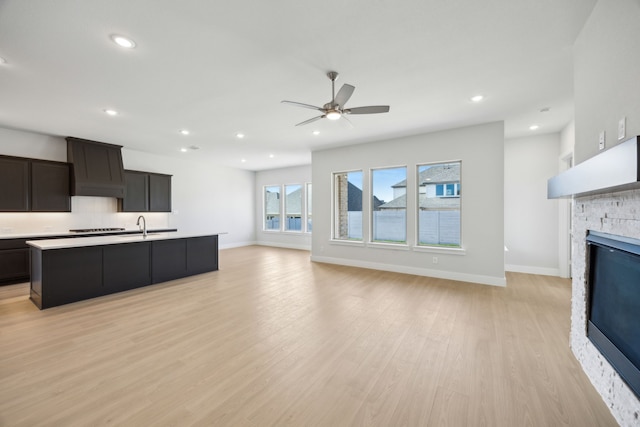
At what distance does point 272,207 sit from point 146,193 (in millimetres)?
4317

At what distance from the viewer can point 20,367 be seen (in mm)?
2238

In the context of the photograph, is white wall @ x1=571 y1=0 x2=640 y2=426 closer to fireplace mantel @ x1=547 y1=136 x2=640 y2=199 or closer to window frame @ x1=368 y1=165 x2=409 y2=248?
fireplace mantel @ x1=547 y1=136 x2=640 y2=199

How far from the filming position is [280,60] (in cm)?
278

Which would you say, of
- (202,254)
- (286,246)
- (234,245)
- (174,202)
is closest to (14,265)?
(202,254)

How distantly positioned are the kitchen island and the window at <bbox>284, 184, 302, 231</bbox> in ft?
14.4

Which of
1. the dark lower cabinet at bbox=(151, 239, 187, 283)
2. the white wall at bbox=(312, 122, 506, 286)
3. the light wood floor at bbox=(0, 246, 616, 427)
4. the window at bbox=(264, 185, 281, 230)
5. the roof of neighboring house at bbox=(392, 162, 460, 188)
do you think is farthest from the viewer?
the window at bbox=(264, 185, 281, 230)

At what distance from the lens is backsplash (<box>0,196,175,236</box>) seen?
5238 mm

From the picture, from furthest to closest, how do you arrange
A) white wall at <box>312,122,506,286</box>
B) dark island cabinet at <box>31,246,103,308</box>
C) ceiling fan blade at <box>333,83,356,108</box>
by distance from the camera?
white wall at <box>312,122,506,286</box>, dark island cabinet at <box>31,246,103,308</box>, ceiling fan blade at <box>333,83,356,108</box>

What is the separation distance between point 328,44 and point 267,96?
141 centimetres

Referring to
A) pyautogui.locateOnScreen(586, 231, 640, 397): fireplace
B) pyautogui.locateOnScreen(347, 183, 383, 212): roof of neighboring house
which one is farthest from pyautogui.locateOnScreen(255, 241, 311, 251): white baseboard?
pyautogui.locateOnScreen(586, 231, 640, 397): fireplace

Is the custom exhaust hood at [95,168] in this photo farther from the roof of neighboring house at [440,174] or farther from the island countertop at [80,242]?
the roof of neighboring house at [440,174]

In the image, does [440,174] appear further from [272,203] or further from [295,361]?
[272,203]

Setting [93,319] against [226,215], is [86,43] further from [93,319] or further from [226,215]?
[226,215]

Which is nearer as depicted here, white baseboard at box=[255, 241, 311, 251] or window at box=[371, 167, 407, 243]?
window at box=[371, 167, 407, 243]
